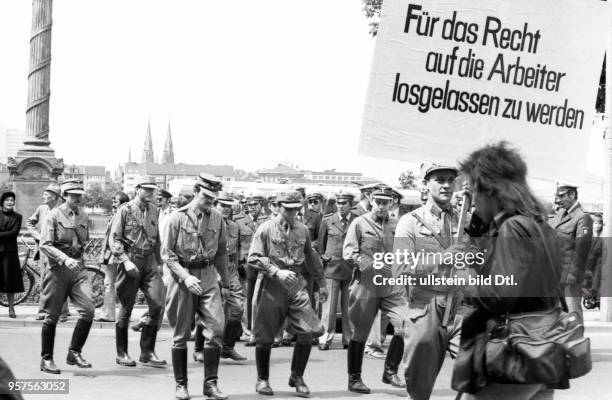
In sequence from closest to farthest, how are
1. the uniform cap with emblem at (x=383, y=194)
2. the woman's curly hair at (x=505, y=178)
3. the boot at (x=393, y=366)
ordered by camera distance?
the woman's curly hair at (x=505, y=178), the boot at (x=393, y=366), the uniform cap with emblem at (x=383, y=194)

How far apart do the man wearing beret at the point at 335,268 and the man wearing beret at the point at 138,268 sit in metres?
2.73

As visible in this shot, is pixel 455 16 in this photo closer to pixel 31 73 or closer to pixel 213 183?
pixel 213 183

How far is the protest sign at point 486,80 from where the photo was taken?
6.66 metres

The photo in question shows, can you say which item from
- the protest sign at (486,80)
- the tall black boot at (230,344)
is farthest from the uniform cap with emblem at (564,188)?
the protest sign at (486,80)

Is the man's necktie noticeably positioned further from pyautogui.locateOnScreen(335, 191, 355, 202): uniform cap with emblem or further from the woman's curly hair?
pyautogui.locateOnScreen(335, 191, 355, 202): uniform cap with emblem

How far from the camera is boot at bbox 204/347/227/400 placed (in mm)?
8547

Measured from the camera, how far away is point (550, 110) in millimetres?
6918

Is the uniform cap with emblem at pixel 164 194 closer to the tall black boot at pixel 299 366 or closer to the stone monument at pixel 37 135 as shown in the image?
the tall black boot at pixel 299 366

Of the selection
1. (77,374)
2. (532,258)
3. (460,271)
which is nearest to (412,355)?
(460,271)

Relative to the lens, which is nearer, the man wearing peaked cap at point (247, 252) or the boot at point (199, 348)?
the boot at point (199, 348)

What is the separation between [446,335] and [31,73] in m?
20.0

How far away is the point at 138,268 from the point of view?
1058cm

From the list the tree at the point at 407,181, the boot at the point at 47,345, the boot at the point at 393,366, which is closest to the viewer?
the boot at the point at 393,366

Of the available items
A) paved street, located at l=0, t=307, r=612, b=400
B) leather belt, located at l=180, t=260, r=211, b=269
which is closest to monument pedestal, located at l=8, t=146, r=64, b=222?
paved street, located at l=0, t=307, r=612, b=400
